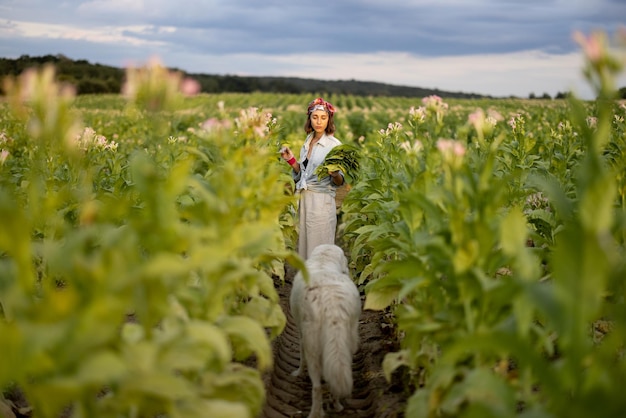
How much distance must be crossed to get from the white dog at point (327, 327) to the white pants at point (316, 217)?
2106 mm

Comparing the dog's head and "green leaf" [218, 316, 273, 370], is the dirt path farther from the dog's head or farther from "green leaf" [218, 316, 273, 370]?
"green leaf" [218, 316, 273, 370]

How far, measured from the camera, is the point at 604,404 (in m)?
1.88

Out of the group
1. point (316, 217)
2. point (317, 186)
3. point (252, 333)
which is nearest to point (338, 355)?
point (252, 333)

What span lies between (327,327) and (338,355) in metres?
0.22

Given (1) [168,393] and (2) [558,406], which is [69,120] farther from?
(2) [558,406]

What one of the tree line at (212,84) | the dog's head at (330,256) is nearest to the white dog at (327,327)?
the dog's head at (330,256)

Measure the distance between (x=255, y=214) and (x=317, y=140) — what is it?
2923 mm

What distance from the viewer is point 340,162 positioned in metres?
6.36

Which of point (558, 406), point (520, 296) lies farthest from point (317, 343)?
point (558, 406)

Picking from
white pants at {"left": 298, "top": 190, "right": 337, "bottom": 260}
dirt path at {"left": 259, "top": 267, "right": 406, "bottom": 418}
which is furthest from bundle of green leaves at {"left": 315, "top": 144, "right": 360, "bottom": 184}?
dirt path at {"left": 259, "top": 267, "right": 406, "bottom": 418}

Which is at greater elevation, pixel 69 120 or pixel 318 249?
pixel 69 120

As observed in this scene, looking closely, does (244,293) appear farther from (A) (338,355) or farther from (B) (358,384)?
(B) (358,384)

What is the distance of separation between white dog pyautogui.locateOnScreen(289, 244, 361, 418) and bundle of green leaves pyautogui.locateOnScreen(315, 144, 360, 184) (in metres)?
2.05

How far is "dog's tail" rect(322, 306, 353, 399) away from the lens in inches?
141
